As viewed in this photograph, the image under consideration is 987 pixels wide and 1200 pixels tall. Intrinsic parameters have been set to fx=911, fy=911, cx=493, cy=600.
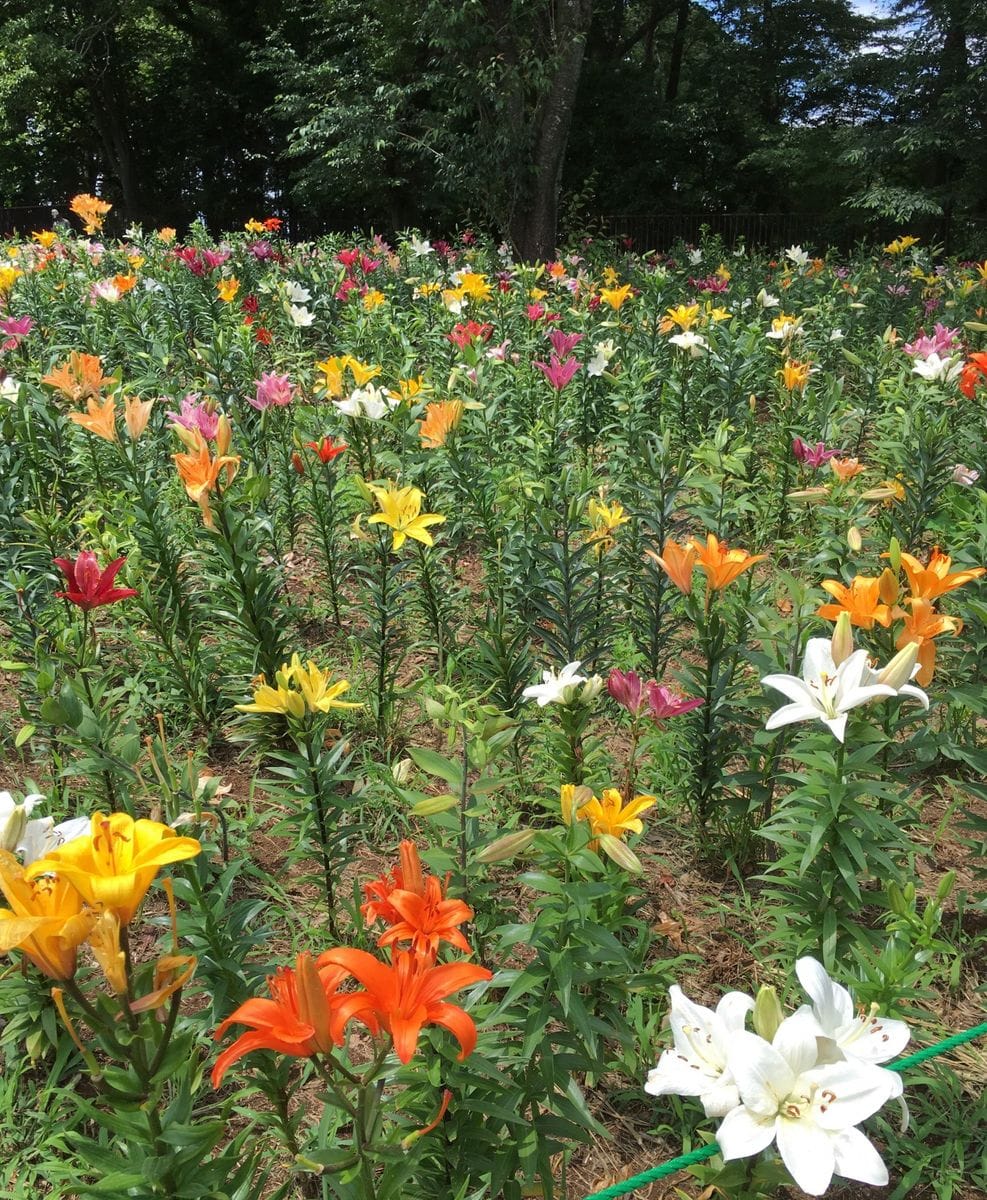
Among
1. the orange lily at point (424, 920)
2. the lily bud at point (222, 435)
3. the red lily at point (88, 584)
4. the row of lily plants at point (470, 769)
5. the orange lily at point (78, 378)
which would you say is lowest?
the row of lily plants at point (470, 769)

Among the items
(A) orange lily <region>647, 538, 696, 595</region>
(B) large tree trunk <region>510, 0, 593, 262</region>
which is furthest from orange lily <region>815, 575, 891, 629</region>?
(B) large tree trunk <region>510, 0, 593, 262</region>

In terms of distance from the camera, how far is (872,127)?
1670cm

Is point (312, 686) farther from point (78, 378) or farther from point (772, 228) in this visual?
point (772, 228)

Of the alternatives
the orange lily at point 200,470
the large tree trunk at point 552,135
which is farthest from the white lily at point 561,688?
the large tree trunk at point 552,135

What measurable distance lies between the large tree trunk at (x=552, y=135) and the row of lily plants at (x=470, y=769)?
6768 mm

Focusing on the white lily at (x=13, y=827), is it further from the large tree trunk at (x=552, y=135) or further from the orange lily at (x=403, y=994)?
the large tree trunk at (x=552, y=135)

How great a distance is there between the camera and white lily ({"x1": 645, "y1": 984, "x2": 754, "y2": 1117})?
953mm

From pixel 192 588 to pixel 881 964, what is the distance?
7.96 feet

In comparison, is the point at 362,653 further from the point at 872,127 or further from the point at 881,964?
the point at 872,127

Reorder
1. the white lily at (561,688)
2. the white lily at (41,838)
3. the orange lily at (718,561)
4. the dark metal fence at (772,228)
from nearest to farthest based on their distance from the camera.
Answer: the white lily at (41,838)
the white lily at (561,688)
the orange lily at (718,561)
the dark metal fence at (772,228)

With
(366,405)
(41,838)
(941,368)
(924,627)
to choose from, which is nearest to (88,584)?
(41,838)

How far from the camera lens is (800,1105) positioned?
90cm

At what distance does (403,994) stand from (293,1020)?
103mm

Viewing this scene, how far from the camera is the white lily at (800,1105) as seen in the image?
86 cm
